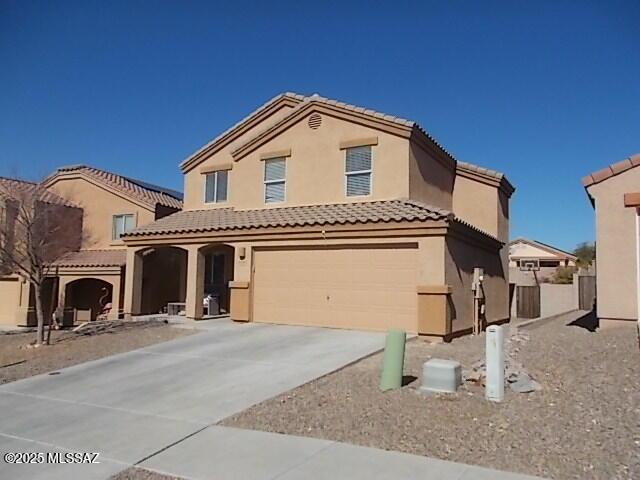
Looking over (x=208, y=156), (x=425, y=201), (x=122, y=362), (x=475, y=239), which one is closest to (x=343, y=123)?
(x=425, y=201)

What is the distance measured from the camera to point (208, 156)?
2195cm

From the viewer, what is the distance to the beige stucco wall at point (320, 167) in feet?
53.5

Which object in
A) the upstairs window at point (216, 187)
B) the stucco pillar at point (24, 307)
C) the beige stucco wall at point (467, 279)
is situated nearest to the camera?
the beige stucco wall at point (467, 279)

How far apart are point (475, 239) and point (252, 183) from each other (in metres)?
7.69

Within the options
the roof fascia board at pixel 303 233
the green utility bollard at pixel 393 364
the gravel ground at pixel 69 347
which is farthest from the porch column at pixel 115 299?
the green utility bollard at pixel 393 364

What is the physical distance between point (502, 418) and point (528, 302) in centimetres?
2030

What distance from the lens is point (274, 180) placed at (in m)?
18.5

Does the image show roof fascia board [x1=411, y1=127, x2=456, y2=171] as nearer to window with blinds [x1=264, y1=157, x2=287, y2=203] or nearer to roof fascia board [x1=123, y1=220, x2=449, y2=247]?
roof fascia board [x1=123, y1=220, x2=449, y2=247]

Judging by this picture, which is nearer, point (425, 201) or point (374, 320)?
point (374, 320)

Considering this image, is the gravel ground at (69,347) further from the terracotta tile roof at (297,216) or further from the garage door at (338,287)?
the terracotta tile roof at (297,216)

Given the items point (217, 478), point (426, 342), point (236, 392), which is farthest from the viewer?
point (426, 342)

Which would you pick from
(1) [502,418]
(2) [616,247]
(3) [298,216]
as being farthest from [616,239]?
(1) [502,418]

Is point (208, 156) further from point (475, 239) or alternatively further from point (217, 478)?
point (217, 478)

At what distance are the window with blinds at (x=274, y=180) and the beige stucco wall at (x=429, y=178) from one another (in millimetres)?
4388
